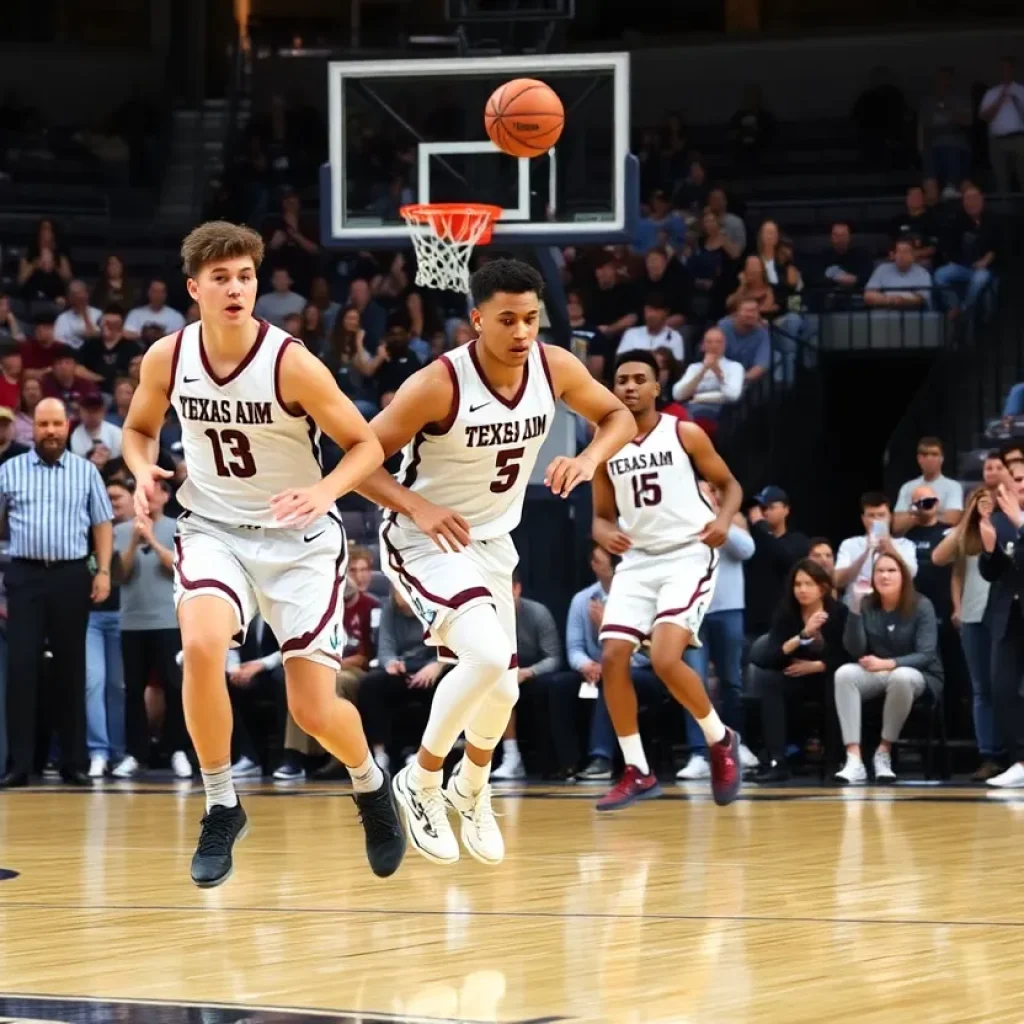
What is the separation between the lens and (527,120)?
37.1 feet

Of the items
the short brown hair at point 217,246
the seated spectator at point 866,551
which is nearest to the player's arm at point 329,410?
the short brown hair at point 217,246

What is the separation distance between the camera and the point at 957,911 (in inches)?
230

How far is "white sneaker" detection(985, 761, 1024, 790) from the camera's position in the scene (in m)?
10.8

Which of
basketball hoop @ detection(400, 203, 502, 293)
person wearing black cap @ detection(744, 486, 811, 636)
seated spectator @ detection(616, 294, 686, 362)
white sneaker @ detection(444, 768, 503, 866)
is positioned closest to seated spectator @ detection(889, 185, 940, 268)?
seated spectator @ detection(616, 294, 686, 362)

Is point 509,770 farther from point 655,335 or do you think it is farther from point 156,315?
point 156,315

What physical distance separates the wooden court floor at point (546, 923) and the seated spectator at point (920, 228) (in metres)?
7.75

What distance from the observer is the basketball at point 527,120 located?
11.3 m

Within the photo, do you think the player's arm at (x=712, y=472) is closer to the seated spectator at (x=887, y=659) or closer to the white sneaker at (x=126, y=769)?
the seated spectator at (x=887, y=659)

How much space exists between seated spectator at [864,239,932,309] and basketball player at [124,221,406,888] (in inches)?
399

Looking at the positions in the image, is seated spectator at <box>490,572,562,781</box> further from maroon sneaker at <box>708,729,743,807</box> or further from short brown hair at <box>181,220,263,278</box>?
short brown hair at <box>181,220,263,278</box>

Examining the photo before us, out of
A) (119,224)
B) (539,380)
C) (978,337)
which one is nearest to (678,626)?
(539,380)

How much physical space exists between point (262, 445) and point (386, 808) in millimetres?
1213

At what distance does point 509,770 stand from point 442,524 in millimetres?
5748

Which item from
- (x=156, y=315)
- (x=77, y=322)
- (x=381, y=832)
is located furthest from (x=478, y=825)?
(x=77, y=322)
